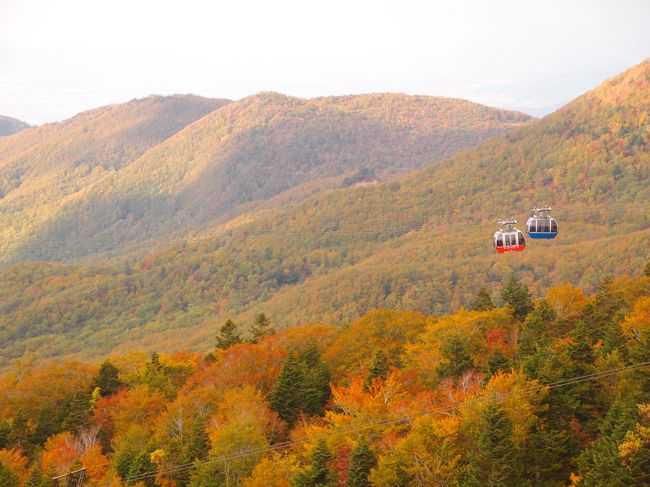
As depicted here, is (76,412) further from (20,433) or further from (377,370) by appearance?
(377,370)

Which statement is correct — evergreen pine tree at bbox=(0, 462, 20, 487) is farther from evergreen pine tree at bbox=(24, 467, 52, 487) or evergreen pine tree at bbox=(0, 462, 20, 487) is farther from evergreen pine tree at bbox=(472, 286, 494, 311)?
evergreen pine tree at bbox=(472, 286, 494, 311)

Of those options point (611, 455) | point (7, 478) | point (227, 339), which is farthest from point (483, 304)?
point (7, 478)

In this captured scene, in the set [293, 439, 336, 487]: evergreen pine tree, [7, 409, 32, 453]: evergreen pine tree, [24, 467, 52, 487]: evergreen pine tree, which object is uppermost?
[293, 439, 336, 487]: evergreen pine tree

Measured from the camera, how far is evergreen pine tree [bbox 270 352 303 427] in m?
72.4

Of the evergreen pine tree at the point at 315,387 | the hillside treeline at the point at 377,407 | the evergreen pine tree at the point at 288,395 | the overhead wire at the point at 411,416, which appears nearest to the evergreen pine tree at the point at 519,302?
the hillside treeline at the point at 377,407

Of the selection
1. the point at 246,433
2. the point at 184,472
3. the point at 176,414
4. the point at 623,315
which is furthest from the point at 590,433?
the point at 176,414

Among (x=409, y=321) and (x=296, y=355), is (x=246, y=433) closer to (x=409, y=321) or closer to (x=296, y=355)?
(x=296, y=355)

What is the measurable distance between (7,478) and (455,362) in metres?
40.8

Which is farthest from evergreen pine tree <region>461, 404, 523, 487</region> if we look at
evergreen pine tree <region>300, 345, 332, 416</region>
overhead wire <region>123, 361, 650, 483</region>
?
evergreen pine tree <region>300, 345, 332, 416</region>

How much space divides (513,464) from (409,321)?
41.6 metres

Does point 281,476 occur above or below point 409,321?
below

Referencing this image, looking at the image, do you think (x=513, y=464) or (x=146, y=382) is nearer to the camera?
(x=513, y=464)

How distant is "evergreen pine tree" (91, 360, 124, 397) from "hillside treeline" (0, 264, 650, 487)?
0.55ft

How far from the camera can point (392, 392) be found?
216 feet
